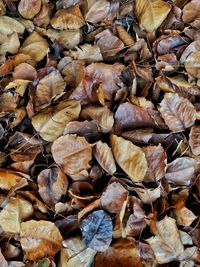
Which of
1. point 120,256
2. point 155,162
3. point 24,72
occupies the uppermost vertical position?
point 24,72

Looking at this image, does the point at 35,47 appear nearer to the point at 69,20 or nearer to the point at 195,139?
the point at 69,20

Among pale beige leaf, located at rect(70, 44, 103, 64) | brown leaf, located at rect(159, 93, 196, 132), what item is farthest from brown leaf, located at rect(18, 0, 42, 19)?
brown leaf, located at rect(159, 93, 196, 132)

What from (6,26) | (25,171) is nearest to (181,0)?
(6,26)

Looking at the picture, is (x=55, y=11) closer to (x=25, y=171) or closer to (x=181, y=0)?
(x=181, y=0)

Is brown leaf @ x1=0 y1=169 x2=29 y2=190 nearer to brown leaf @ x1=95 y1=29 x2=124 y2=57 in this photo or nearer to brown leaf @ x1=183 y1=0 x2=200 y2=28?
brown leaf @ x1=95 y1=29 x2=124 y2=57

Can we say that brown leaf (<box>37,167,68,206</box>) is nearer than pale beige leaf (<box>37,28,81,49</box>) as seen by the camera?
Yes

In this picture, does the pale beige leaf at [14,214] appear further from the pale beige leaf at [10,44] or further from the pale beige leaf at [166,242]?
the pale beige leaf at [10,44]

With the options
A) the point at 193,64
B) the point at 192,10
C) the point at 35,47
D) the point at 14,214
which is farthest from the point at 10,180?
the point at 192,10
